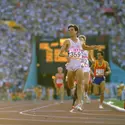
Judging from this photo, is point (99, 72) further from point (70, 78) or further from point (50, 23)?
point (50, 23)

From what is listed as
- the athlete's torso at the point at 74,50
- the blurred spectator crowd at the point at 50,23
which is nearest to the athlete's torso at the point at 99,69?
the athlete's torso at the point at 74,50

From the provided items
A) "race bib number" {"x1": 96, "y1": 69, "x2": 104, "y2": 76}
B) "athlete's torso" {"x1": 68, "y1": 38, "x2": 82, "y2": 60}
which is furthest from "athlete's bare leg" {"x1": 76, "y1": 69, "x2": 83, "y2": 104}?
"race bib number" {"x1": 96, "y1": 69, "x2": 104, "y2": 76}

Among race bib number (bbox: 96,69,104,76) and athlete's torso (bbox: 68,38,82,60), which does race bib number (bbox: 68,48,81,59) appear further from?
race bib number (bbox: 96,69,104,76)

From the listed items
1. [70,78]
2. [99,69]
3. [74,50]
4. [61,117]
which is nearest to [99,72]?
[99,69]

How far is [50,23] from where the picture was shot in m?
34.2

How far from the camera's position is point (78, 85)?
9664 millimetres

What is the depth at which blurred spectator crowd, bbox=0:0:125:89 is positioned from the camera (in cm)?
3262

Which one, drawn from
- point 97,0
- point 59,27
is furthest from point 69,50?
point 97,0

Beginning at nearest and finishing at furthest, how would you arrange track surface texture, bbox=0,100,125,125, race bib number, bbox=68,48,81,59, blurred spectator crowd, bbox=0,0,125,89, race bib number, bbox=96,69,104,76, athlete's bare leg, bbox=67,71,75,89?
track surface texture, bbox=0,100,125,125, race bib number, bbox=68,48,81,59, athlete's bare leg, bbox=67,71,75,89, race bib number, bbox=96,69,104,76, blurred spectator crowd, bbox=0,0,125,89

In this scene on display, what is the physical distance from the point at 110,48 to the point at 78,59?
73.3 feet

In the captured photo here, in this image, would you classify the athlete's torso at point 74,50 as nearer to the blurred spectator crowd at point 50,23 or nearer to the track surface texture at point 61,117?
the track surface texture at point 61,117

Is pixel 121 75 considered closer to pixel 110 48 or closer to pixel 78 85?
pixel 110 48

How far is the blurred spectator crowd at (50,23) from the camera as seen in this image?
107 feet

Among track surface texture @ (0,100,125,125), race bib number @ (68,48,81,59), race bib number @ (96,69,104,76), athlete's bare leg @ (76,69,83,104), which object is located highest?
race bib number @ (68,48,81,59)
